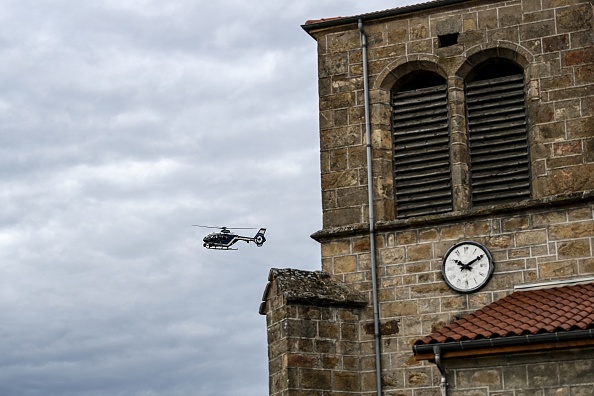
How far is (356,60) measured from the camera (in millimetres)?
22156

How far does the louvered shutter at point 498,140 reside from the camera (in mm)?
20766

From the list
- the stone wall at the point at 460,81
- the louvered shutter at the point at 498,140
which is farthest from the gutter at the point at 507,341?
the louvered shutter at the point at 498,140

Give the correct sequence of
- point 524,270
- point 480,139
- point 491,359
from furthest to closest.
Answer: point 480,139
point 524,270
point 491,359

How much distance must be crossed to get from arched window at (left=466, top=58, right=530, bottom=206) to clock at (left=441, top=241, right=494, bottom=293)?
2.91 feet

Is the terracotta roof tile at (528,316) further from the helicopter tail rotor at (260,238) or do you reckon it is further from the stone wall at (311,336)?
the helicopter tail rotor at (260,238)

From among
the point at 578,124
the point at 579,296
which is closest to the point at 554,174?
the point at 578,124

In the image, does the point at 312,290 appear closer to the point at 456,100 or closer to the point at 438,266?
the point at 438,266

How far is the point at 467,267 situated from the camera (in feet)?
66.6

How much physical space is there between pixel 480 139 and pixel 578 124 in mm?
1582

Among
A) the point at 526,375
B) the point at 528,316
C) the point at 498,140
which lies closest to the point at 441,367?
the point at 526,375

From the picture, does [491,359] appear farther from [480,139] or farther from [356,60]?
[356,60]

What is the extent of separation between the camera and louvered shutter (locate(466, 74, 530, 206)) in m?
20.8

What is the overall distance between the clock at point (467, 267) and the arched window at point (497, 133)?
0.89 meters

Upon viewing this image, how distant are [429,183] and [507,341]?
431 cm
